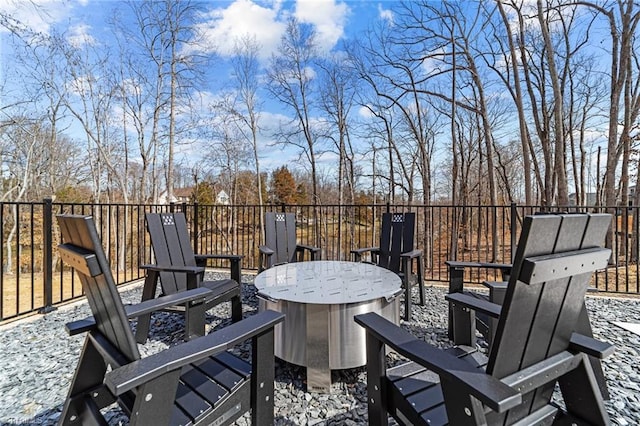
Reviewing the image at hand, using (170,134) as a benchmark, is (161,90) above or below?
above

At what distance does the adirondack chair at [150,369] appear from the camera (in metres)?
0.95

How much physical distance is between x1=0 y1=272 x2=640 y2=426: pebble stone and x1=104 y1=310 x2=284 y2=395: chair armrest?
79 cm

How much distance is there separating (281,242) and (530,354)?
3.17 metres

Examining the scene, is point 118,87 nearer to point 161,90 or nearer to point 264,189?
point 161,90

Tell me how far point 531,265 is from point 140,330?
292 cm

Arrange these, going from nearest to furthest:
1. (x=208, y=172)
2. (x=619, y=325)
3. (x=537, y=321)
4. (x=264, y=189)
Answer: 1. (x=537, y=321)
2. (x=619, y=325)
3. (x=208, y=172)
4. (x=264, y=189)

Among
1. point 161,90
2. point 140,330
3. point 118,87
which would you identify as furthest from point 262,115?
point 140,330

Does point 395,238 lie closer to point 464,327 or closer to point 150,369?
point 464,327

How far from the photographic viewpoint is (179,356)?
0.99 m

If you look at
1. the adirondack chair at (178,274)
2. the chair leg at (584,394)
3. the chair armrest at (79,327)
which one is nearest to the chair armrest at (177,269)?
the adirondack chair at (178,274)

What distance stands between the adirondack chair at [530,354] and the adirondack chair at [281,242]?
2.49 metres

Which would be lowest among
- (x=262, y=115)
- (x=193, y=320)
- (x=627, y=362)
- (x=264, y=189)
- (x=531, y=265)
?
(x=627, y=362)

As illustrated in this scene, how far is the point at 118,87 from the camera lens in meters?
10.7

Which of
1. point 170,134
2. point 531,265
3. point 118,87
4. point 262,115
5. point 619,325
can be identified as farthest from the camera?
point 262,115
